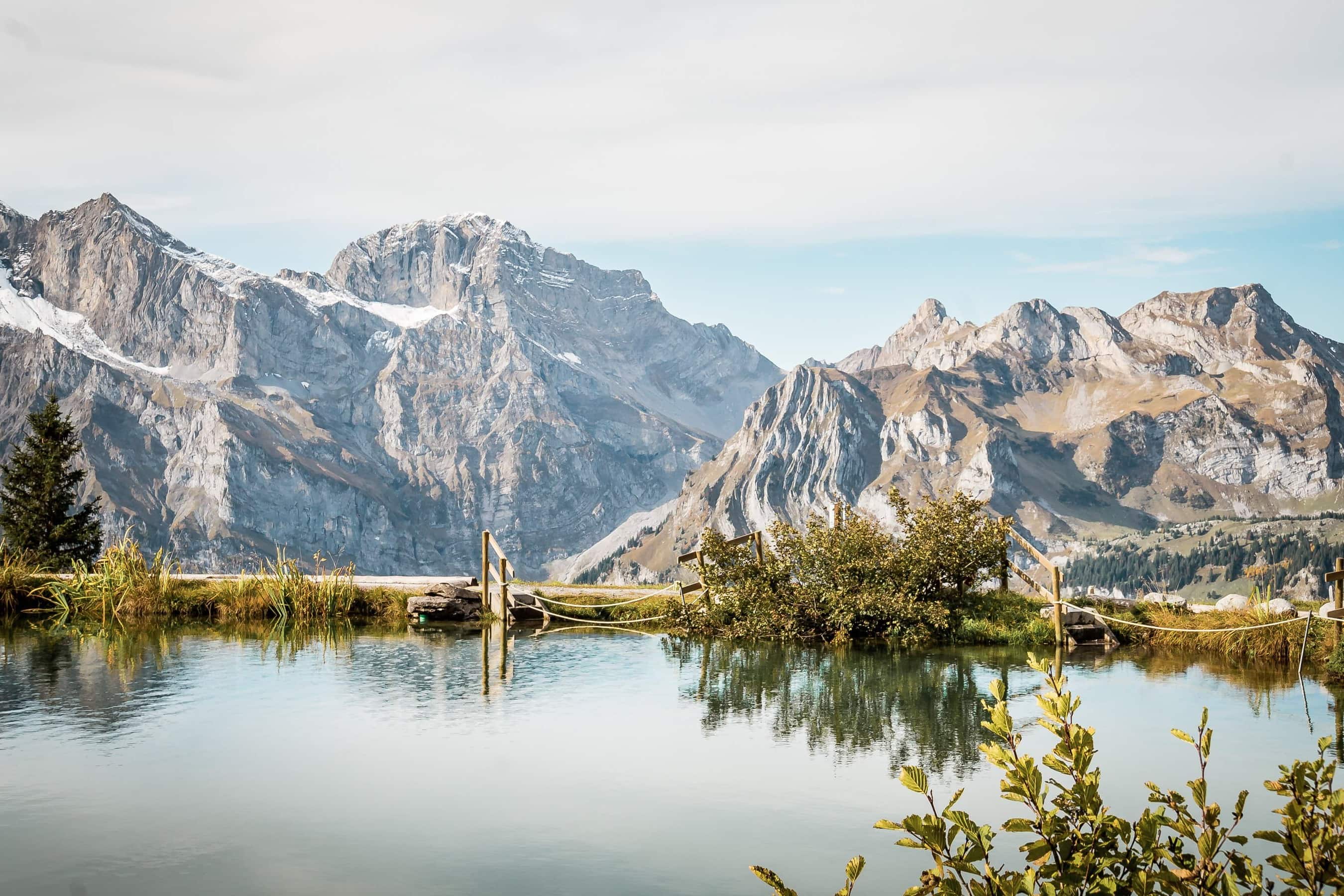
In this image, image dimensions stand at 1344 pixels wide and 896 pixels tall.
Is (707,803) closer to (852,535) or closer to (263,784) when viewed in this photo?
(263,784)

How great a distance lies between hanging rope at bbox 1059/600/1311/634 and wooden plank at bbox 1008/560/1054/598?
43 cm

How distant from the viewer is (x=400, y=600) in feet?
106

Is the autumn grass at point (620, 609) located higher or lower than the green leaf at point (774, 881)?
lower

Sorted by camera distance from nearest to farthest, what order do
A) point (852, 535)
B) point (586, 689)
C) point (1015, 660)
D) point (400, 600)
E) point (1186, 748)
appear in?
1. point (1186, 748)
2. point (586, 689)
3. point (1015, 660)
4. point (852, 535)
5. point (400, 600)

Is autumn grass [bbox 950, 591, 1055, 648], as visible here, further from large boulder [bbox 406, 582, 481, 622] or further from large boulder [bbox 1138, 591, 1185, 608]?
large boulder [bbox 406, 582, 481, 622]

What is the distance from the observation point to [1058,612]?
26.0m

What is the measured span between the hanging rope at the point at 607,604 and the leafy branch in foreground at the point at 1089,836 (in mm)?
25963

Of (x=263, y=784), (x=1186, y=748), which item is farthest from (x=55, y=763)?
(x=1186, y=748)

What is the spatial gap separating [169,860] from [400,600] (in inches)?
836

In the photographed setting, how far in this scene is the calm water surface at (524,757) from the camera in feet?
36.9

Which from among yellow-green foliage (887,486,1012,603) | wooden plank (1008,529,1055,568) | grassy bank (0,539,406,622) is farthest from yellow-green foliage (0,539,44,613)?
wooden plank (1008,529,1055,568)

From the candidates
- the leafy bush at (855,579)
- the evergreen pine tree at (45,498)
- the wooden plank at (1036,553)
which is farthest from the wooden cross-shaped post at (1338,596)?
the evergreen pine tree at (45,498)

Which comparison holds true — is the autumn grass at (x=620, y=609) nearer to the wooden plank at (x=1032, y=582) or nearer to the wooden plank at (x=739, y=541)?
the wooden plank at (x=739, y=541)

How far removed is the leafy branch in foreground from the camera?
525cm
